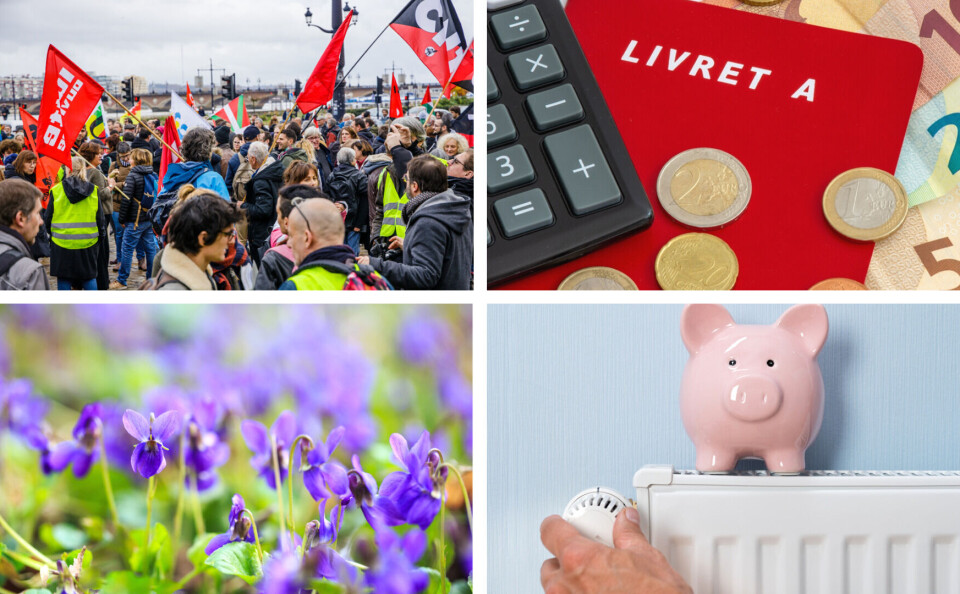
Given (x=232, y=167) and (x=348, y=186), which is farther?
(x=348, y=186)

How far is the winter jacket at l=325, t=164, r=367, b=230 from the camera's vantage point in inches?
51.3

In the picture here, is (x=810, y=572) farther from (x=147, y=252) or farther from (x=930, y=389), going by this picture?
(x=147, y=252)

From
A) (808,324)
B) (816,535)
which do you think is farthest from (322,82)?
(816,535)

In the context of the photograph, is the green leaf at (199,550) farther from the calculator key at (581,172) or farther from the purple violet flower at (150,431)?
the calculator key at (581,172)

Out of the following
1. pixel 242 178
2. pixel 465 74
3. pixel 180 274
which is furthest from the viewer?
pixel 242 178

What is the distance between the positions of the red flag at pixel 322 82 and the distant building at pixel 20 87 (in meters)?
0.37

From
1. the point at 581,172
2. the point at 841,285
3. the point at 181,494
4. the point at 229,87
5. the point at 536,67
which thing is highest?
the point at 229,87

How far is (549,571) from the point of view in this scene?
0.60m

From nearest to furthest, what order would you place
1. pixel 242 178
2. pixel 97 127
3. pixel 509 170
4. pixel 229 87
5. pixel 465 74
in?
pixel 509 170, pixel 465 74, pixel 242 178, pixel 229 87, pixel 97 127

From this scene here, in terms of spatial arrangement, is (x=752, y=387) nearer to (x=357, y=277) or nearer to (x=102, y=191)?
(x=357, y=277)

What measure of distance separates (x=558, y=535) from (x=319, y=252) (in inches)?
15.8

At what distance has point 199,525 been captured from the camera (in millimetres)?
780

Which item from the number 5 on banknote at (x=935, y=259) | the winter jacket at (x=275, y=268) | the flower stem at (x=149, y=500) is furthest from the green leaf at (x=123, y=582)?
the number 5 on banknote at (x=935, y=259)

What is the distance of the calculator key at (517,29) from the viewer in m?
0.68
